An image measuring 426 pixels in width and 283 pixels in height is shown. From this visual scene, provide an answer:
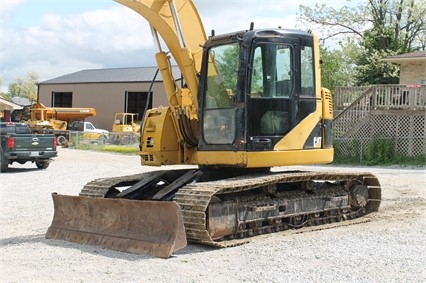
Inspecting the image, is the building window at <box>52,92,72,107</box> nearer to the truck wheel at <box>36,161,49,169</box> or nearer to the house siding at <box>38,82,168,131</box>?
the house siding at <box>38,82,168,131</box>

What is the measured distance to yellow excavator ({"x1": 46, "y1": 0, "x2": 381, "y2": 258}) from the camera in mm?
7926

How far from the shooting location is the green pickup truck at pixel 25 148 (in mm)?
19438

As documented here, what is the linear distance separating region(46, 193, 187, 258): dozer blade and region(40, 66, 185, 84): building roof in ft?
132

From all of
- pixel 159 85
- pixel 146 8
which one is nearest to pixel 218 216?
pixel 146 8

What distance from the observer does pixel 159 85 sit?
4656 centimetres

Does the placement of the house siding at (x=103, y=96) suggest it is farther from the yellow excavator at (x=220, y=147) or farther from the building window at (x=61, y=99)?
the yellow excavator at (x=220, y=147)

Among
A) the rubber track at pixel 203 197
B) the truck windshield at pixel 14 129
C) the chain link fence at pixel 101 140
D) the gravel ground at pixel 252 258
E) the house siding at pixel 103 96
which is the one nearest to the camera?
the gravel ground at pixel 252 258

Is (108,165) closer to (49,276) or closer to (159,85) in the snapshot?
(49,276)

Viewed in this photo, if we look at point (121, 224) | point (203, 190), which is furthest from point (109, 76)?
point (203, 190)

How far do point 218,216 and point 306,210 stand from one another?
2009 millimetres

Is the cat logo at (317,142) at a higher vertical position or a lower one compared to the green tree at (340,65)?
lower

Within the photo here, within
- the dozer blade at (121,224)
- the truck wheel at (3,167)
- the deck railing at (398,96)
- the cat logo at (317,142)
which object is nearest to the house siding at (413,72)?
the deck railing at (398,96)

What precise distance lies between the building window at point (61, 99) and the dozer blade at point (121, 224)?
164 ft

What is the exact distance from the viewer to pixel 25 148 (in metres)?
19.7
